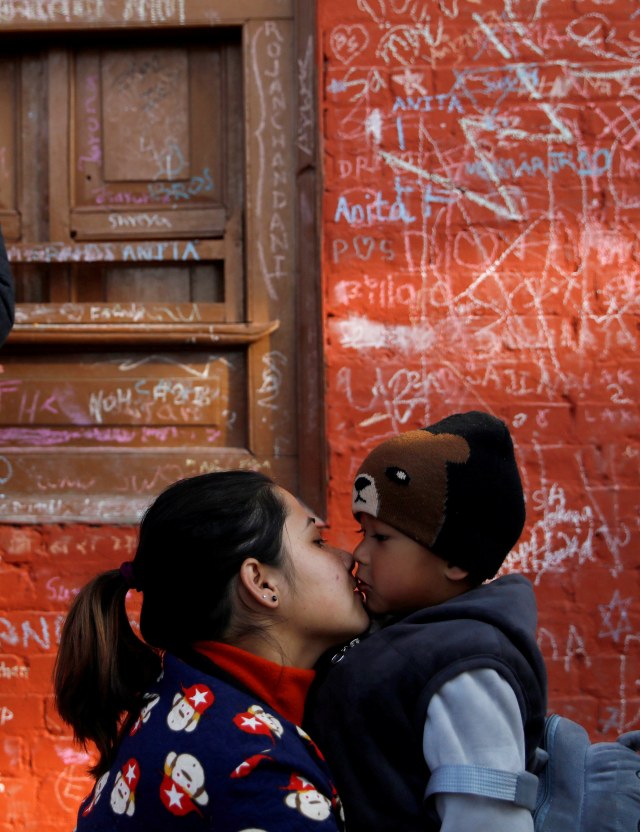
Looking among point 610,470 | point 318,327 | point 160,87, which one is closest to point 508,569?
point 610,470

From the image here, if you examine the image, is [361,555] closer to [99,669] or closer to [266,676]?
[266,676]

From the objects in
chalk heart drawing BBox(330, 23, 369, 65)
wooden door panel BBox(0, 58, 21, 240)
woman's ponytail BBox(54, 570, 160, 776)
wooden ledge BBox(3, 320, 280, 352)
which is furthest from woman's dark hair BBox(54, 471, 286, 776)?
wooden door panel BBox(0, 58, 21, 240)

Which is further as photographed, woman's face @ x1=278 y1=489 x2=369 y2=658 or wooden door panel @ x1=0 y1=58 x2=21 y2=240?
wooden door panel @ x1=0 y1=58 x2=21 y2=240

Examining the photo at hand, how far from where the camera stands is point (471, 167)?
3.05 metres

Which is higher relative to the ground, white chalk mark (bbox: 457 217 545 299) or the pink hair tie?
white chalk mark (bbox: 457 217 545 299)

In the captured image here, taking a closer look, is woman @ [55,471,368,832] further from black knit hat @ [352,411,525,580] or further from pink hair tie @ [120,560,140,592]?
black knit hat @ [352,411,525,580]

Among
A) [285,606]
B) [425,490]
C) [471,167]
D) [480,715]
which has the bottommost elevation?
[480,715]

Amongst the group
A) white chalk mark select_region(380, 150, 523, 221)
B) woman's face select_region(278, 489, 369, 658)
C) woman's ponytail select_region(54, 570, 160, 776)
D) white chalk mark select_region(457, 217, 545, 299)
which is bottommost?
woman's ponytail select_region(54, 570, 160, 776)

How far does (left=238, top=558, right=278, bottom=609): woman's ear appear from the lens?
1427mm

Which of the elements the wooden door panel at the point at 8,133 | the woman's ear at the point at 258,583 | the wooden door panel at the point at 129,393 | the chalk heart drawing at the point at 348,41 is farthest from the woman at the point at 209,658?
the wooden door panel at the point at 8,133

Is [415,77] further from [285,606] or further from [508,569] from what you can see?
[285,606]

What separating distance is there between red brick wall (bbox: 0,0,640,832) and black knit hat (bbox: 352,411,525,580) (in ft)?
4.82

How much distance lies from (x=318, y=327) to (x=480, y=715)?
1.93 metres

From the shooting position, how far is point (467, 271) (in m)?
3.06
